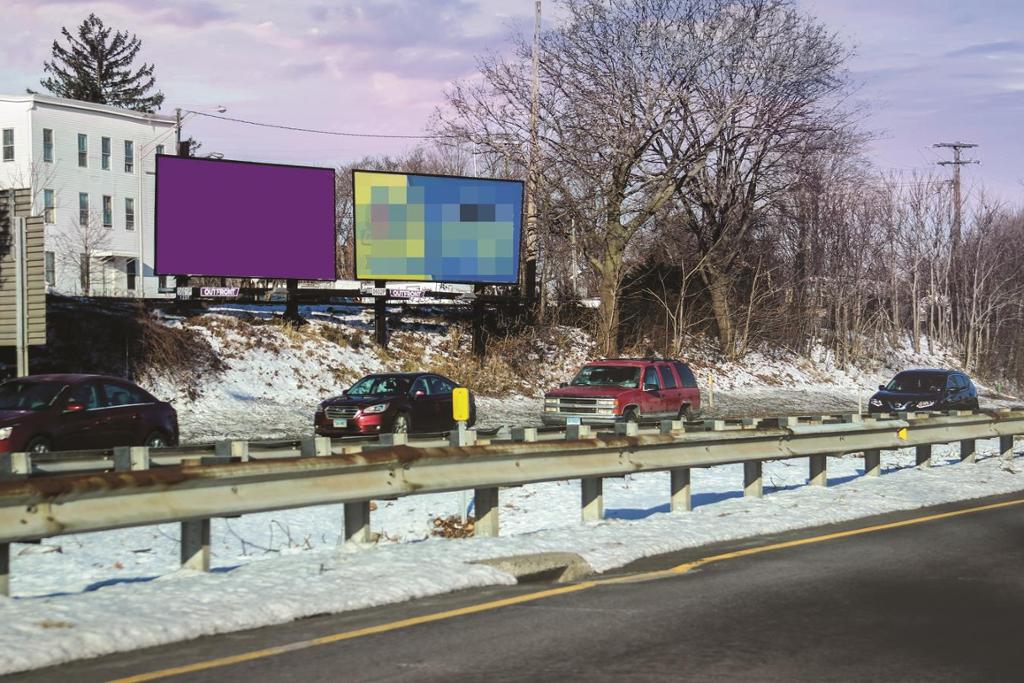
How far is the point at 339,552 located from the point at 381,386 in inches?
687

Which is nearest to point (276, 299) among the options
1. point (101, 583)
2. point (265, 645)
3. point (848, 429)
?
point (848, 429)

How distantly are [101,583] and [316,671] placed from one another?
395 centimetres

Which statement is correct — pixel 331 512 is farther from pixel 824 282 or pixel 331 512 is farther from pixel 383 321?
pixel 824 282

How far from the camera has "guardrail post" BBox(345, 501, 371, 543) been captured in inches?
400

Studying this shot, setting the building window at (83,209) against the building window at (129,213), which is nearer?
the building window at (83,209)

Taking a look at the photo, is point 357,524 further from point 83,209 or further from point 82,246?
point 83,209

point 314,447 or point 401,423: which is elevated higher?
point 314,447

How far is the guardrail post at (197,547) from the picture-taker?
29.7 ft

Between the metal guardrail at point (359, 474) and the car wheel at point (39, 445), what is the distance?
2.96 meters

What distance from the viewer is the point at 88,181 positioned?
61.3 meters

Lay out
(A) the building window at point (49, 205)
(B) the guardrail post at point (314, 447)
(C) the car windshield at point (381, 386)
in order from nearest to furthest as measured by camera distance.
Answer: (B) the guardrail post at point (314, 447) < (C) the car windshield at point (381, 386) < (A) the building window at point (49, 205)

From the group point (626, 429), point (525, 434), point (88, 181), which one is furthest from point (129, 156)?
point (626, 429)

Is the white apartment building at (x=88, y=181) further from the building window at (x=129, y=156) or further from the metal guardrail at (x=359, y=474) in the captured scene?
the metal guardrail at (x=359, y=474)

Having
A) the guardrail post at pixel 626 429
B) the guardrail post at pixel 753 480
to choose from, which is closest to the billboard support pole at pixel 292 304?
the guardrail post at pixel 753 480
